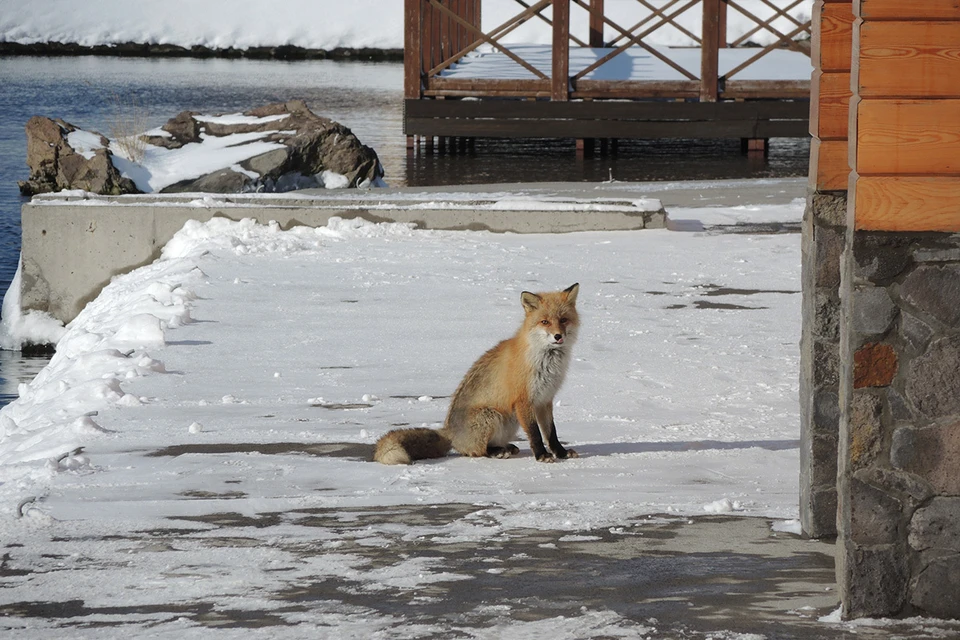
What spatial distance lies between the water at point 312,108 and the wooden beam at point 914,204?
29.0 ft

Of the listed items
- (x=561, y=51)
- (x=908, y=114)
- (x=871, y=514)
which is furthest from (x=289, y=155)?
(x=871, y=514)

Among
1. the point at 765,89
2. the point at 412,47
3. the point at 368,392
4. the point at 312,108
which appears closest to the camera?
the point at 368,392

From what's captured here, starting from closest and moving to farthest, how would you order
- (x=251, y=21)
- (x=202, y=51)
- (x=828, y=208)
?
(x=828, y=208) < (x=202, y=51) < (x=251, y=21)

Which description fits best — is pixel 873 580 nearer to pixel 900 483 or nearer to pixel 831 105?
pixel 900 483

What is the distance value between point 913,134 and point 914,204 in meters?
0.22

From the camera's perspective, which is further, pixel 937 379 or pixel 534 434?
pixel 534 434

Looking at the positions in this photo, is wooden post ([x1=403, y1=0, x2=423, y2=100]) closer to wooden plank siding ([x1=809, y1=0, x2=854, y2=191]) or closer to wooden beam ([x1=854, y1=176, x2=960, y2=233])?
wooden plank siding ([x1=809, y1=0, x2=854, y2=191])

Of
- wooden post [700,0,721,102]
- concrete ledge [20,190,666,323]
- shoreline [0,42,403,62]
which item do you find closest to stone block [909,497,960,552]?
concrete ledge [20,190,666,323]

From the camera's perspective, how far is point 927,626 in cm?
419

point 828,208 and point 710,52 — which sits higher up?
point 710,52

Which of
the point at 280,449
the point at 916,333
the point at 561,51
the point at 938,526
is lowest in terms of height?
the point at 280,449

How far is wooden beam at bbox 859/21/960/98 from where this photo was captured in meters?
4.11

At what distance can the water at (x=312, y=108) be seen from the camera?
22.6 meters

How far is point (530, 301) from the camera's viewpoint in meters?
6.14
